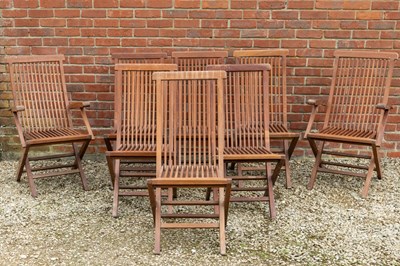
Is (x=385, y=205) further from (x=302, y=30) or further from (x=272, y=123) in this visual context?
(x=302, y=30)

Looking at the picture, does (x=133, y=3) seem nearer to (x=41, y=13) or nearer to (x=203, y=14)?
(x=203, y=14)

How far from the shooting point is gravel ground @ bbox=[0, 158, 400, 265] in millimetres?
3244

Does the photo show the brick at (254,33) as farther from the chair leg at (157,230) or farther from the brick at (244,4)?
the chair leg at (157,230)

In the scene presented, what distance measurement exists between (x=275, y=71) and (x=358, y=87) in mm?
824

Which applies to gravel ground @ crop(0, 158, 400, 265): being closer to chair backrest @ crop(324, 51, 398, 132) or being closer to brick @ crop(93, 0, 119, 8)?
chair backrest @ crop(324, 51, 398, 132)

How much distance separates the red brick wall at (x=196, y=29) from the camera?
15.6 feet

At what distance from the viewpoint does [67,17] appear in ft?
15.8

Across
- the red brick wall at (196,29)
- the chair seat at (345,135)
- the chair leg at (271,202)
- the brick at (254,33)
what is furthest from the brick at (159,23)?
the chair leg at (271,202)

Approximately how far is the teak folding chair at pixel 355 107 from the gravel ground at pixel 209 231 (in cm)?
26

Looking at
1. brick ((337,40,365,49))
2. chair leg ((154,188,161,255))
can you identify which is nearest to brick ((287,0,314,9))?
brick ((337,40,365,49))

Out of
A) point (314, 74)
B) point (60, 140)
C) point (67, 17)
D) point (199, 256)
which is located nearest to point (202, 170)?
point (199, 256)

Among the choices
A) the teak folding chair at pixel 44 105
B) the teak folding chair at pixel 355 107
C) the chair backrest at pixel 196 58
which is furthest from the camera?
the chair backrest at pixel 196 58

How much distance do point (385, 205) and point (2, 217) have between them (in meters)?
3.19

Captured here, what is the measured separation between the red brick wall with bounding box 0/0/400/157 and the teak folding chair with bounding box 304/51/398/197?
22 centimetres
